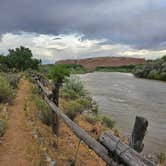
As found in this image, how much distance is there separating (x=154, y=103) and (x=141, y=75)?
141 feet

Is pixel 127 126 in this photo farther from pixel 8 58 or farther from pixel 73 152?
pixel 8 58

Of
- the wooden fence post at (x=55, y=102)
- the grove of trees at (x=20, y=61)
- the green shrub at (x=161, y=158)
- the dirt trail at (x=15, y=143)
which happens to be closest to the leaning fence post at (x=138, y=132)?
the dirt trail at (x=15, y=143)

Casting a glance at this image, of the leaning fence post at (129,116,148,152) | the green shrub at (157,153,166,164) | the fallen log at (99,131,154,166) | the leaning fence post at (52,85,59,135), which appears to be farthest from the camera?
the green shrub at (157,153,166,164)

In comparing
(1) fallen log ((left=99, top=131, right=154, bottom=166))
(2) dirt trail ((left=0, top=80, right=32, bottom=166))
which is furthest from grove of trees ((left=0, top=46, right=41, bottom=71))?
(1) fallen log ((left=99, top=131, right=154, bottom=166))

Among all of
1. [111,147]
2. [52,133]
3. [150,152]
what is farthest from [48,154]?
[150,152]

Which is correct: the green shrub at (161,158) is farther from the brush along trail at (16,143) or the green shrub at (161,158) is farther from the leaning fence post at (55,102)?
the brush along trail at (16,143)

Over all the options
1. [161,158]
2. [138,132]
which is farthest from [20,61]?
[138,132]

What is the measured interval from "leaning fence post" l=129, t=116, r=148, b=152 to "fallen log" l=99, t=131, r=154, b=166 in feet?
0.59

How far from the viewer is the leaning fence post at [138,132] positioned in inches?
170

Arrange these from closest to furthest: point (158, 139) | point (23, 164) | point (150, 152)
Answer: point (23, 164)
point (150, 152)
point (158, 139)

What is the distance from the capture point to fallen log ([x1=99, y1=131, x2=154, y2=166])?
Result: 3908 millimetres

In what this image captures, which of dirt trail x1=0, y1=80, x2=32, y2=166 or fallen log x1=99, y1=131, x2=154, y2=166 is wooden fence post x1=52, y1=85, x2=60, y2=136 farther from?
fallen log x1=99, y1=131, x2=154, y2=166

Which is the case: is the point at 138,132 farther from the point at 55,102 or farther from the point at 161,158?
the point at 161,158

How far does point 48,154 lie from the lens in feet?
24.0
